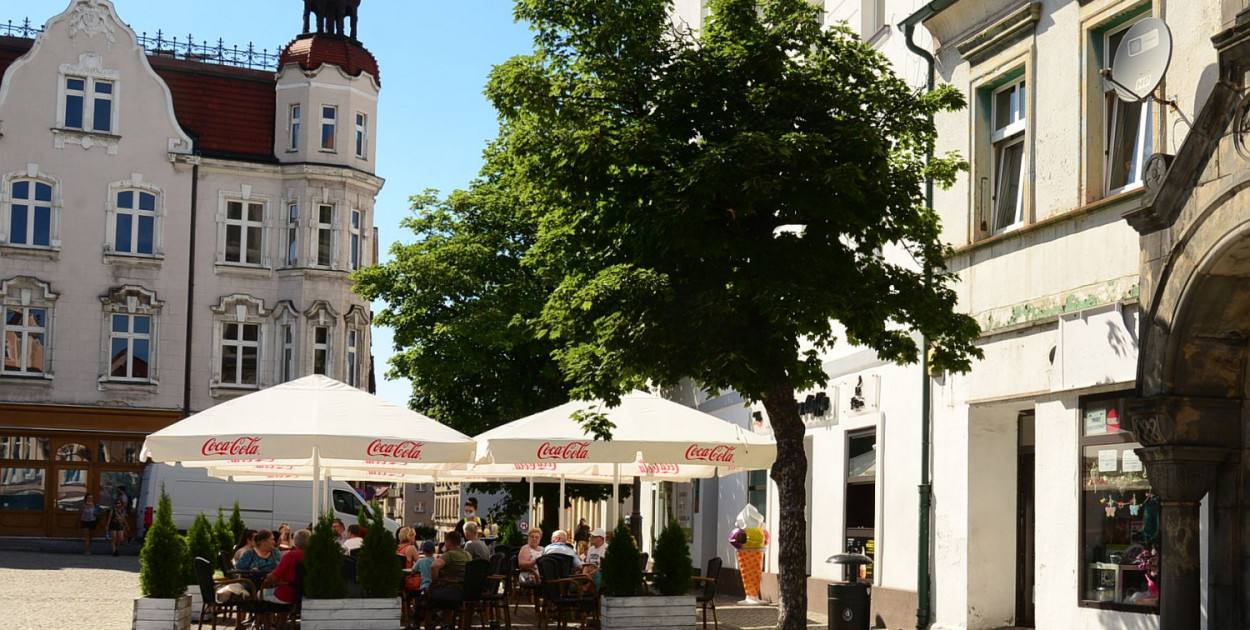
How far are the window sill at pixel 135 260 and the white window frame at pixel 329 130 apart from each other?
231 inches

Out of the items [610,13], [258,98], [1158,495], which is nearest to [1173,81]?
→ [1158,495]

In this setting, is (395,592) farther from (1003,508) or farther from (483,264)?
(483,264)

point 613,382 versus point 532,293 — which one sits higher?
point 532,293

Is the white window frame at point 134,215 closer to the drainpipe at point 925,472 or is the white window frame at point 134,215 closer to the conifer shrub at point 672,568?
the drainpipe at point 925,472

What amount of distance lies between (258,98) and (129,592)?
2562 cm

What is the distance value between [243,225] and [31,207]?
5.94 m

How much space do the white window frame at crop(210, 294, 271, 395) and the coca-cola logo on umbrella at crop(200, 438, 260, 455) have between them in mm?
30395

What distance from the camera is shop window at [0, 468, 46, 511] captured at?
42281 millimetres

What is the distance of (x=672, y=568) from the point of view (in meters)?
15.7

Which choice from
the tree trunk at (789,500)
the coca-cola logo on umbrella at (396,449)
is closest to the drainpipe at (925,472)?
the tree trunk at (789,500)

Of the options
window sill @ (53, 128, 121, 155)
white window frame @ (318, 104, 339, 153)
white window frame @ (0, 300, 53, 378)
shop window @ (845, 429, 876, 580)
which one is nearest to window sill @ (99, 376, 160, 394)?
white window frame @ (0, 300, 53, 378)

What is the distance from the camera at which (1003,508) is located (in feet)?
58.5

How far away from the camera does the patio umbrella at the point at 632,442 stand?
16.6m

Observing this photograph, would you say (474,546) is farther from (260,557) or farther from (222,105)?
(222,105)
